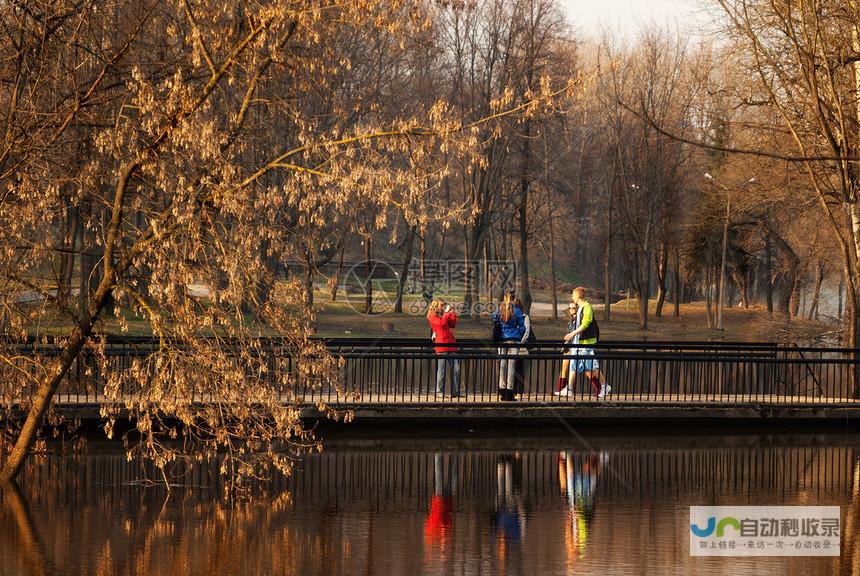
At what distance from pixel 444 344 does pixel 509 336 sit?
1214 millimetres

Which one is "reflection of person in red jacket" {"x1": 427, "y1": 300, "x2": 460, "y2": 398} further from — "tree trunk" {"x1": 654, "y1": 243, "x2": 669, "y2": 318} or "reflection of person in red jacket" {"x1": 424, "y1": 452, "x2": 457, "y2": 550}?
"tree trunk" {"x1": 654, "y1": 243, "x2": 669, "y2": 318}

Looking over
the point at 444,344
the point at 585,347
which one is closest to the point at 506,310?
the point at 444,344

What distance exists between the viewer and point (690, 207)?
247ft

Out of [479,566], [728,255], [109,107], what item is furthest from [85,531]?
[728,255]

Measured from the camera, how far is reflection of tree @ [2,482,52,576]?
1098 cm

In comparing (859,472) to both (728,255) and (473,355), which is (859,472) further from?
(728,255)

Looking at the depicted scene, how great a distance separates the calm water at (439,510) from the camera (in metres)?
11.5

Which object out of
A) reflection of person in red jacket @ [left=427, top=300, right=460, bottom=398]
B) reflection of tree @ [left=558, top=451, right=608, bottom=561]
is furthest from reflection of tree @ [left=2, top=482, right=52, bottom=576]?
reflection of person in red jacket @ [left=427, top=300, right=460, bottom=398]

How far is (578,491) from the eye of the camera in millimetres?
15836

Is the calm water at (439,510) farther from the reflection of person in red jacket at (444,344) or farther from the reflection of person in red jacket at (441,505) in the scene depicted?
the reflection of person in red jacket at (444,344)

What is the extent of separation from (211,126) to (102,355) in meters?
3.28

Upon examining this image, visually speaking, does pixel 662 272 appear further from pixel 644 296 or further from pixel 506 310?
pixel 506 310

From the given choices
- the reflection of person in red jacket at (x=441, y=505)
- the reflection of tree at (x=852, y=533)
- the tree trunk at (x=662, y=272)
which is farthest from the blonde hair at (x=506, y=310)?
the tree trunk at (x=662, y=272)

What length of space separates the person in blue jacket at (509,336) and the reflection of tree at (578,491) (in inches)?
119
